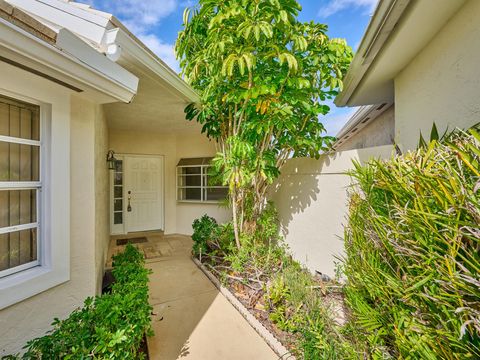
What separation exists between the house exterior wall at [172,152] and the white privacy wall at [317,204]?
3.13 metres

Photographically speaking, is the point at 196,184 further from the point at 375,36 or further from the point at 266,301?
the point at 375,36

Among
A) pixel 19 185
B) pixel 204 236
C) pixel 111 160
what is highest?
pixel 111 160

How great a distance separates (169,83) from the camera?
3889mm

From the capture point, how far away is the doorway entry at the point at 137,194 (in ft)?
27.0

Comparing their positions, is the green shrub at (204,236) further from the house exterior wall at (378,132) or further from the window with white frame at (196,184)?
the house exterior wall at (378,132)

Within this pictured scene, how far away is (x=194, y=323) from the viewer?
340 cm

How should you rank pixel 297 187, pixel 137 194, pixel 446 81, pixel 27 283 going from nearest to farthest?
pixel 27 283, pixel 446 81, pixel 297 187, pixel 137 194

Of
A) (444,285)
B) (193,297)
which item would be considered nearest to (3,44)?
(444,285)

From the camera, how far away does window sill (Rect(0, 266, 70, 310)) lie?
2092 mm

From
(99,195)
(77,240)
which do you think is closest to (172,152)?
(99,195)

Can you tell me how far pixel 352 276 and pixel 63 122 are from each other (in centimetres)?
352

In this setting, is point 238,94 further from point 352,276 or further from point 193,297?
point 193,297

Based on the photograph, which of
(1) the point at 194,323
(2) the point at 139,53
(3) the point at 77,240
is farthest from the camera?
(1) the point at 194,323

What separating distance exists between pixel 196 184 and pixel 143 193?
1924 mm
